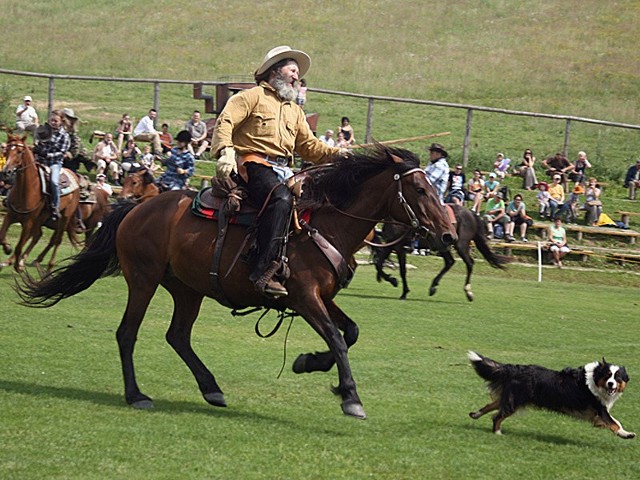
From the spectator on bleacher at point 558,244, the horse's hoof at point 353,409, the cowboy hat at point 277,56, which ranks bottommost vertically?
the spectator on bleacher at point 558,244

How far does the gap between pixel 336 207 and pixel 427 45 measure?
54.3m

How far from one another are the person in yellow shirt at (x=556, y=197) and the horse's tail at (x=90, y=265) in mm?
21743

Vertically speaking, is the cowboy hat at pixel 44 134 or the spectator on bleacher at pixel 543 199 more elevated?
the cowboy hat at pixel 44 134

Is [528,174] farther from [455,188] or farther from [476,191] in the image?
[455,188]

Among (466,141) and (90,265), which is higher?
(466,141)

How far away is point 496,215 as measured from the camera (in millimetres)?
28812

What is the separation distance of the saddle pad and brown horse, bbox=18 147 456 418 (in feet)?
0.21

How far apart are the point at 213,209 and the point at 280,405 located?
6.06 ft

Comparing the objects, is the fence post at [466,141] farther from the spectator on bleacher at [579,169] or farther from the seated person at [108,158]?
the seated person at [108,158]

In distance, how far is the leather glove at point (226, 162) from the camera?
919cm

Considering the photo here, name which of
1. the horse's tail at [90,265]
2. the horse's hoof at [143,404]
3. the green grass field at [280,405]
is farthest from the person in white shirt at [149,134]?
the horse's hoof at [143,404]

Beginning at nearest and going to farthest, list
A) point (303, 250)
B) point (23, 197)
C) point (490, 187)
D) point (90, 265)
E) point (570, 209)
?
point (303, 250) → point (90, 265) → point (23, 197) → point (490, 187) → point (570, 209)

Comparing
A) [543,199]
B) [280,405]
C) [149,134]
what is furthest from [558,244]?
[280,405]

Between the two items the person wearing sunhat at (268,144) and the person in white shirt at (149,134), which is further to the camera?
the person in white shirt at (149,134)
